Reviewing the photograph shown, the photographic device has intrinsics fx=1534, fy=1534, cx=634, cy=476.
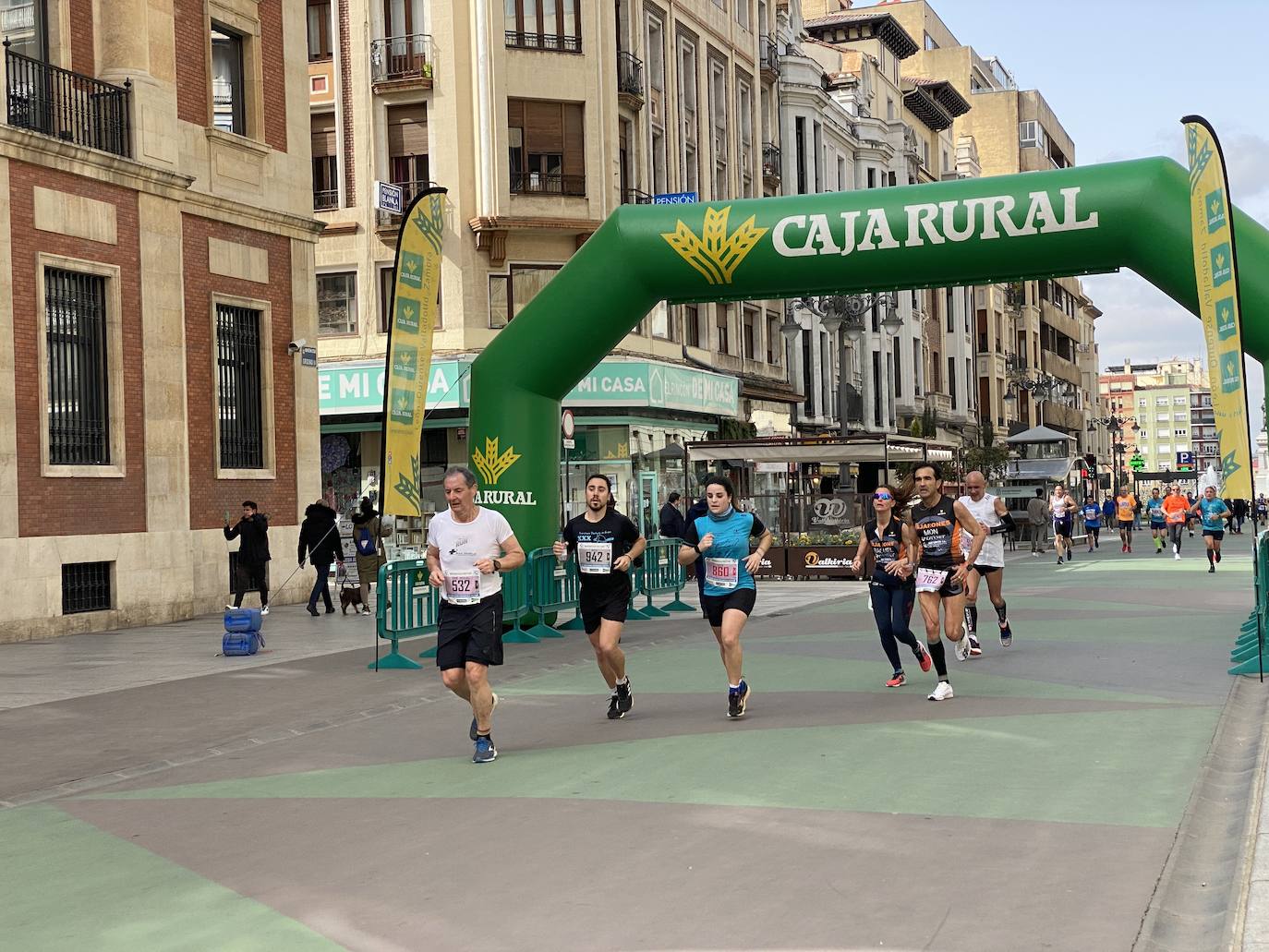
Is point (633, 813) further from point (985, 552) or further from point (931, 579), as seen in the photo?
point (985, 552)

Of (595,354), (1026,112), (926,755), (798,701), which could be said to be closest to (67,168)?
(595,354)

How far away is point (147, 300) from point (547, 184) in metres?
15.4

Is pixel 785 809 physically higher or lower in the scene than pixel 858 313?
lower

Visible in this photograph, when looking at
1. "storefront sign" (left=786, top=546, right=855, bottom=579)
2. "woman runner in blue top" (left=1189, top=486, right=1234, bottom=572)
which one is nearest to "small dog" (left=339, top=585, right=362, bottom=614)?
"storefront sign" (left=786, top=546, right=855, bottom=579)

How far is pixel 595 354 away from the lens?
57.2ft

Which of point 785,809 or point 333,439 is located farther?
point 333,439

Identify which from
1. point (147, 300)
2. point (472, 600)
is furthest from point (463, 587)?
point (147, 300)

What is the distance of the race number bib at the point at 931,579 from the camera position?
1209 cm

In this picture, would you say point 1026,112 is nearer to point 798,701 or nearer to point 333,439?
point 333,439

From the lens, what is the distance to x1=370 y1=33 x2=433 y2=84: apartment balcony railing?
1377 inches

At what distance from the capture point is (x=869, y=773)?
8.38 m

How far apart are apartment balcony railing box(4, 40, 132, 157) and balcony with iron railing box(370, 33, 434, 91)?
14478 mm

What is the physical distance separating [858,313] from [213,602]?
1658cm

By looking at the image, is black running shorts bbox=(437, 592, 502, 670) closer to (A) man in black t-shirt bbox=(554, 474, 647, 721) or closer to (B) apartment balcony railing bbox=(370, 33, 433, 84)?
(A) man in black t-shirt bbox=(554, 474, 647, 721)
